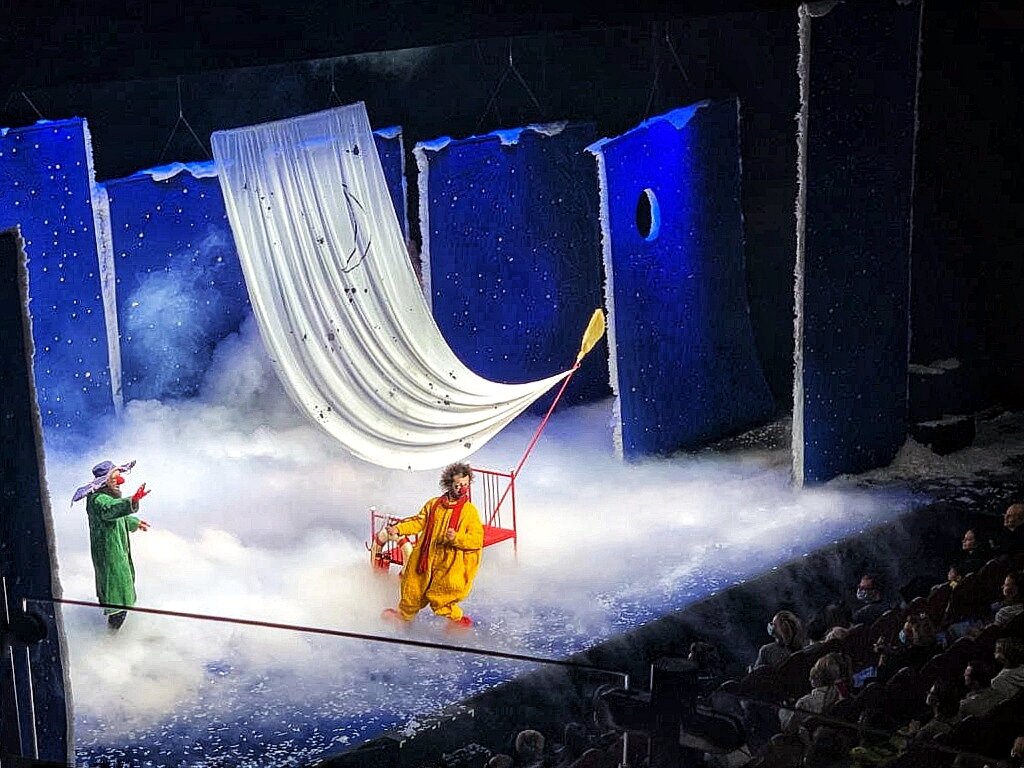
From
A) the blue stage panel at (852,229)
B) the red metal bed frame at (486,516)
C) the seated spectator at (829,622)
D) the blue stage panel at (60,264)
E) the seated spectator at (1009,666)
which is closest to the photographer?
the seated spectator at (1009,666)

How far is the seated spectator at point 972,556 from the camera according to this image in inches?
267

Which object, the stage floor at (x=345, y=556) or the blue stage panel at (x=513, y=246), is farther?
the blue stage panel at (x=513, y=246)

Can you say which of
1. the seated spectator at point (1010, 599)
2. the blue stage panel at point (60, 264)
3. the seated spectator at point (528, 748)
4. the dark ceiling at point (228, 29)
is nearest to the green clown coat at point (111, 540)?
the blue stage panel at point (60, 264)

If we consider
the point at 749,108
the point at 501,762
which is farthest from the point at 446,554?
the point at 749,108

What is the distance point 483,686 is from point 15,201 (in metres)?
3.36

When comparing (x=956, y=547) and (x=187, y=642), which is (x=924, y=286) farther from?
(x=187, y=642)

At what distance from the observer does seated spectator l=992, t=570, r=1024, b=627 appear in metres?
6.27

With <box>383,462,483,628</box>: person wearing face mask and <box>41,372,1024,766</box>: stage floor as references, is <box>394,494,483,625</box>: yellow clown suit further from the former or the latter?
<box>41,372,1024,766</box>: stage floor

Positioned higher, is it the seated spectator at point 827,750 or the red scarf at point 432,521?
the red scarf at point 432,521

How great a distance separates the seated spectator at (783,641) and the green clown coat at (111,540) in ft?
8.51

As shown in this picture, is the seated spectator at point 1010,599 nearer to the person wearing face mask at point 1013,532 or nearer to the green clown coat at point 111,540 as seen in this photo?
the person wearing face mask at point 1013,532

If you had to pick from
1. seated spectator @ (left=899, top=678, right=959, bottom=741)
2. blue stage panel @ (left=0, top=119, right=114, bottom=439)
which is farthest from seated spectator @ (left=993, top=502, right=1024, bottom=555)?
blue stage panel @ (left=0, top=119, right=114, bottom=439)

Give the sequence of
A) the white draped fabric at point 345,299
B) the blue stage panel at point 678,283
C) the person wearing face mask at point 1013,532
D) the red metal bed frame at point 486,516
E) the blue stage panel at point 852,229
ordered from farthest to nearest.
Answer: the blue stage panel at point 678,283 → the blue stage panel at point 852,229 → the white draped fabric at point 345,299 → the red metal bed frame at point 486,516 → the person wearing face mask at point 1013,532

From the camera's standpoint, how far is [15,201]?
786 cm
